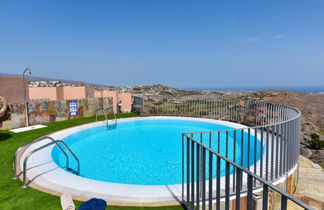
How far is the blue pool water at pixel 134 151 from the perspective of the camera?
570 centimetres

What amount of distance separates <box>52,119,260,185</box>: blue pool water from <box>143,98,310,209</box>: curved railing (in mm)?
550

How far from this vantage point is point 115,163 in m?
6.58

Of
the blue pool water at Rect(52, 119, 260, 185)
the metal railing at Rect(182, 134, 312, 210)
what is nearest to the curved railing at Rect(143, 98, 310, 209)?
the metal railing at Rect(182, 134, 312, 210)

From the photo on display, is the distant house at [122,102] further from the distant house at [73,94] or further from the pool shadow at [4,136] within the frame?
the pool shadow at [4,136]

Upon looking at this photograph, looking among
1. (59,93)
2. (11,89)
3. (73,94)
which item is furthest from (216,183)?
(73,94)

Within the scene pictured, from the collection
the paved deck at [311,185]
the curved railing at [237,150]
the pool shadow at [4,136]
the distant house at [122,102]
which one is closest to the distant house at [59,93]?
the distant house at [122,102]

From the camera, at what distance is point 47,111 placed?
11422mm

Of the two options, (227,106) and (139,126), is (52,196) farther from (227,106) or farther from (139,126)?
(227,106)

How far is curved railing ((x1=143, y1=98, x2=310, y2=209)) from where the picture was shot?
218 cm

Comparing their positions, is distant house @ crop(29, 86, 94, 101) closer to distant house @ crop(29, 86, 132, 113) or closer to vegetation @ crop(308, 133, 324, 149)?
distant house @ crop(29, 86, 132, 113)

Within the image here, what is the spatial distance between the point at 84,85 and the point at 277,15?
2100cm

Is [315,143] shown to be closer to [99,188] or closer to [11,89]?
[99,188]

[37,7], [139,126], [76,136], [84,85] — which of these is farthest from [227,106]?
[37,7]

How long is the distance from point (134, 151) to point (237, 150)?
4.47 meters
